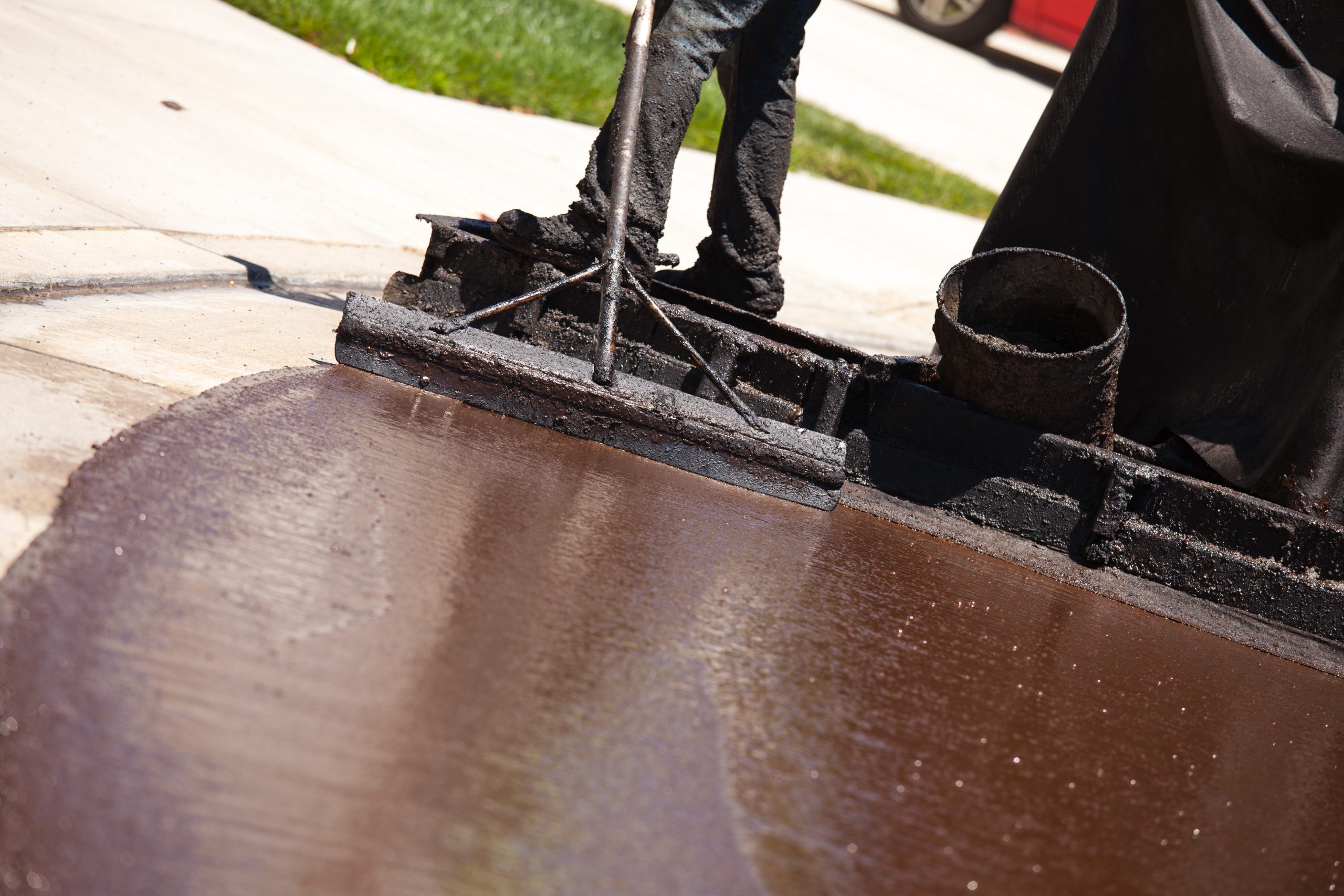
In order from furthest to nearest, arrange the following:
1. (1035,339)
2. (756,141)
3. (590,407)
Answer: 1. (756,141)
2. (1035,339)
3. (590,407)

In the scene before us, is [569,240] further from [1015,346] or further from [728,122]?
[1015,346]

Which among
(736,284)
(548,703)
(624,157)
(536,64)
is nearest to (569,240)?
(624,157)

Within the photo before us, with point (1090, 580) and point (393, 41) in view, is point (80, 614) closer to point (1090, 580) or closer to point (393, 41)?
point (1090, 580)

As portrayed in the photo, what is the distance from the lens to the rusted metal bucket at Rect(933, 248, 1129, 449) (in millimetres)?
2848

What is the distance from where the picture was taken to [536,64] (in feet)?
26.1

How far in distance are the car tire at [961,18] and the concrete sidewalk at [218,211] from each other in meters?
7.06

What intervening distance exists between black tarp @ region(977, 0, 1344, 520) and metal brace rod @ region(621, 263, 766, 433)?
3.88 feet

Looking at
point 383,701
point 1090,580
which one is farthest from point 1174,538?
point 383,701

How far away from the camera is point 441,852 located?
128 centimetres

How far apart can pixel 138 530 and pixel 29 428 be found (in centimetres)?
37

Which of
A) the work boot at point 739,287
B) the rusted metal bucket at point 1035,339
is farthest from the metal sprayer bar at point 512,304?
the rusted metal bucket at point 1035,339

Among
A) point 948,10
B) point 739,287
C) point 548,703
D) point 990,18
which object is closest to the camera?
point 548,703

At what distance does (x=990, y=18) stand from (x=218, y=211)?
12.3 meters

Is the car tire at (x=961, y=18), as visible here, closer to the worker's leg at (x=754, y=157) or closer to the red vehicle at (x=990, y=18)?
the red vehicle at (x=990, y=18)
